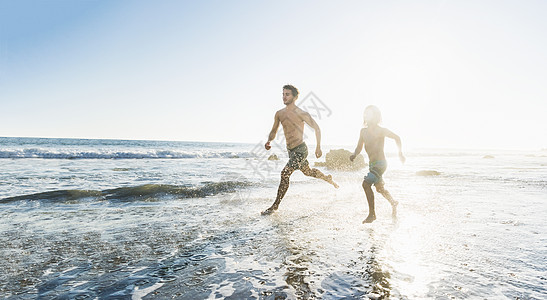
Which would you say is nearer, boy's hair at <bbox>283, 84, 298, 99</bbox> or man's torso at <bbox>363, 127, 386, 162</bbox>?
man's torso at <bbox>363, 127, 386, 162</bbox>

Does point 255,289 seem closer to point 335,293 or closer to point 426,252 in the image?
point 335,293

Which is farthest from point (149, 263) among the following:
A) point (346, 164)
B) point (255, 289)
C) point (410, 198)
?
point (346, 164)

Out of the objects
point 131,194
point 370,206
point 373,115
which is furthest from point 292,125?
point 131,194

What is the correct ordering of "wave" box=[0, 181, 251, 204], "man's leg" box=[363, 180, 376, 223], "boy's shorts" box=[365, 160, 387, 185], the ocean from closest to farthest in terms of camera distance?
the ocean → "man's leg" box=[363, 180, 376, 223] → "boy's shorts" box=[365, 160, 387, 185] → "wave" box=[0, 181, 251, 204]

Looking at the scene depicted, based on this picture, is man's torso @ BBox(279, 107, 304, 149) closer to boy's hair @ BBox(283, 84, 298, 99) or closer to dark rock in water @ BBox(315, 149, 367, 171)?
boy's hair @ BBox(283, 84, 298, 99)

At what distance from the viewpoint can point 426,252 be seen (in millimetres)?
3053

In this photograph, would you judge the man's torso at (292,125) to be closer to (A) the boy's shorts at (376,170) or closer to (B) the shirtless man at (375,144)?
(B) the shirtless man at (375,144)

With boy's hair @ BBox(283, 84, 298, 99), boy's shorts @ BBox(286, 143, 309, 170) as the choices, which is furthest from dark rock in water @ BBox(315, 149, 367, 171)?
boy's hair @ BBox(283, 84, 298, 99)

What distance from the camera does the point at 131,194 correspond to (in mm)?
7145

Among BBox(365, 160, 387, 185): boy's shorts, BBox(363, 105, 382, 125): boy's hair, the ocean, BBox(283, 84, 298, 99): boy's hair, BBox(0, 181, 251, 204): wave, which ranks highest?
BBox(283, 84, 298, 99): boy's hair

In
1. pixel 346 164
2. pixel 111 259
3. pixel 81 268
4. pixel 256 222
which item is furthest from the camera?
pixel 346 164

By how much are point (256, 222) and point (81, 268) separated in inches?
96.3

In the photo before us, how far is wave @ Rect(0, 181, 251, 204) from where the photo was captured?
6.40 metres

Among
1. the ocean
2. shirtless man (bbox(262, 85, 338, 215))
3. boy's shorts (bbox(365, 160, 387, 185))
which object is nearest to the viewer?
the ocean
